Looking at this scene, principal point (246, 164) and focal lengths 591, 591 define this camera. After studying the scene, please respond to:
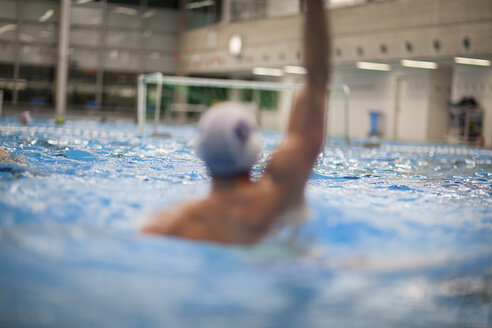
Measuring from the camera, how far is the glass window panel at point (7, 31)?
84.0 feet

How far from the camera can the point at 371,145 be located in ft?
46.1

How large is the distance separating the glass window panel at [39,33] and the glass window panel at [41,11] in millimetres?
300

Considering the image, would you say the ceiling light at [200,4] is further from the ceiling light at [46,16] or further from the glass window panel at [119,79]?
the ceiling light at [46,16]

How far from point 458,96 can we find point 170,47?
14.8m

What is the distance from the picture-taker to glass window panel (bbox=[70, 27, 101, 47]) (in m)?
26.4

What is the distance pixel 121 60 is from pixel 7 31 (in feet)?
16.3

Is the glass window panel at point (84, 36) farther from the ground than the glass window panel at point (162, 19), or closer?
closer

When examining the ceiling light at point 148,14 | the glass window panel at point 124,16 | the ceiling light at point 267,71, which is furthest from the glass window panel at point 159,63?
the ceiling light at point 267,71

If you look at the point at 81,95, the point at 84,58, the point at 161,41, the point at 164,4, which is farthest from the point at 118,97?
the point at 164,4

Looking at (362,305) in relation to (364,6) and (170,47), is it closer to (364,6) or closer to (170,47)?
(364,6)

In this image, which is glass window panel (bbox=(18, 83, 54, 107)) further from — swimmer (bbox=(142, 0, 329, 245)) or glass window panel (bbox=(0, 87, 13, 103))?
swimmer (bbox=(142, 0, 329, 245))

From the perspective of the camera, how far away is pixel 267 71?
80.8 feet

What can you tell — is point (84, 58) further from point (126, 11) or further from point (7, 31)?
point (7, 31)

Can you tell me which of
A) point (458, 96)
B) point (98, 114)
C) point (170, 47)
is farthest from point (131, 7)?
point (458, 96)
